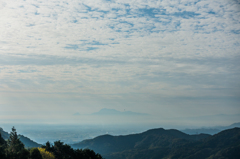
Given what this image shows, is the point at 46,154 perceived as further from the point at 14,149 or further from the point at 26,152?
the point at 14,149

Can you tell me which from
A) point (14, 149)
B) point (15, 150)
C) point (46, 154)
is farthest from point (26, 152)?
point (46, 154)

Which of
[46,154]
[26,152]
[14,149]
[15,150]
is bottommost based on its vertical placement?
[46,154]

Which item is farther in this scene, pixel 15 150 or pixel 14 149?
pixel 14 149

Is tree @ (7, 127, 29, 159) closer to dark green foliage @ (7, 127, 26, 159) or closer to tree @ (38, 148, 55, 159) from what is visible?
dark green foliage @ (7, 127, 26, 159)

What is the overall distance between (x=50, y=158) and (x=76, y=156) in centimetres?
1056

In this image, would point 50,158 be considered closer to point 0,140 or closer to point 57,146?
point 57,146

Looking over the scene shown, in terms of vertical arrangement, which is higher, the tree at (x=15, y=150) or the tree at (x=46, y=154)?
the tree at (x=15, y=150)

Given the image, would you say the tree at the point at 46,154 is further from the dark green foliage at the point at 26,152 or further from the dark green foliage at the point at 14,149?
the dark green foliage at the point at 14,149

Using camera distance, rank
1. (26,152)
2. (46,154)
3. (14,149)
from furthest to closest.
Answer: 1. (46,154)
2. (14,149)
3. (26,152)

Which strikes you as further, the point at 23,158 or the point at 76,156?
the point at 76,156

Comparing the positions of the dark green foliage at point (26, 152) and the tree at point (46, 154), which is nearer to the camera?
the dark green foliage at point (26, 152)

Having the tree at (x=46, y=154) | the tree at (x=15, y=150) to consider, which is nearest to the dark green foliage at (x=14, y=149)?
the tree at (x=15, y=150)

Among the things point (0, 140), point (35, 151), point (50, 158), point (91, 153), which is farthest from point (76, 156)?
point (0, 140)

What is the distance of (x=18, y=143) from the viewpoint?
59188 millimetres
